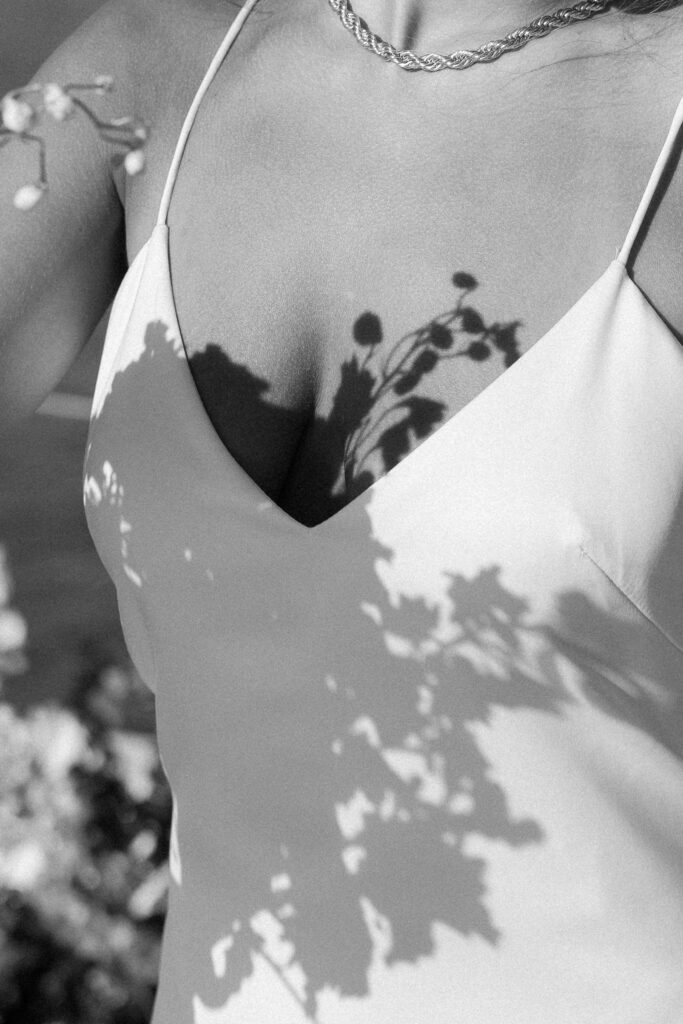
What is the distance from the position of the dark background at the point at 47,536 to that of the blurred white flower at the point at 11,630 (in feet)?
0.10

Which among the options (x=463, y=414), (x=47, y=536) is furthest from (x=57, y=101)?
(x=47, y=536)

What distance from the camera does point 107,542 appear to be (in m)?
1.16

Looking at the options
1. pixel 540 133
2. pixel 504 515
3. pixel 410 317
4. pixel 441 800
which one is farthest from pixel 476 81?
pixel 441 800

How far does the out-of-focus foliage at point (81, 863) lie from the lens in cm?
229

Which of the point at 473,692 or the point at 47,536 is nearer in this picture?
the point at 473,692

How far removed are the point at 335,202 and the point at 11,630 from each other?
5.52 feet

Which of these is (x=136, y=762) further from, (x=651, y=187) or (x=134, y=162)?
(x=134, y=162)

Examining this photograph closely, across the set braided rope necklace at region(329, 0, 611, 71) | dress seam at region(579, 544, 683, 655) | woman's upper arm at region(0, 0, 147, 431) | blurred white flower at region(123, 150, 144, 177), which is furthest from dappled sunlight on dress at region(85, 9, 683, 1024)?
blurred white flower at region(123, 150, 144, 177)

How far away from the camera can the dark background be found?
104 inches

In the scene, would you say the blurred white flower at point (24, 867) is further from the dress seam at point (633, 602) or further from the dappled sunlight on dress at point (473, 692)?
the dress seam at point (633, 602)

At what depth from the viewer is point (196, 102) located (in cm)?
118

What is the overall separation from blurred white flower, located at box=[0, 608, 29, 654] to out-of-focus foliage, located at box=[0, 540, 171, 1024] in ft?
0.23

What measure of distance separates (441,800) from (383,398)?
353mm

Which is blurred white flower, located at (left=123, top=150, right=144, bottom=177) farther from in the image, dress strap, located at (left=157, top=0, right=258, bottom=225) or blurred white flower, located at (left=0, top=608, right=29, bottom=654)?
blurred white flower, located at (left=0, top=608, right=29, bottom=654)
